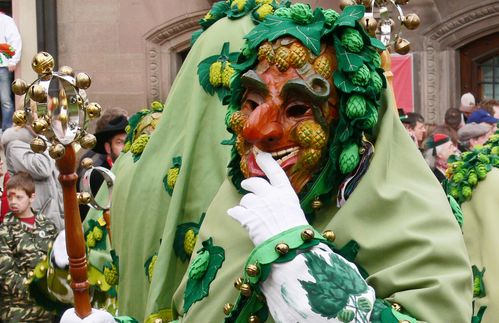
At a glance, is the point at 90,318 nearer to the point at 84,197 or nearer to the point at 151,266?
the point at 84,197

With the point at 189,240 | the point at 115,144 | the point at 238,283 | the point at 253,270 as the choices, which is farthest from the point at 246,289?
the point at 115,144

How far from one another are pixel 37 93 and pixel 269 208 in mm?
800

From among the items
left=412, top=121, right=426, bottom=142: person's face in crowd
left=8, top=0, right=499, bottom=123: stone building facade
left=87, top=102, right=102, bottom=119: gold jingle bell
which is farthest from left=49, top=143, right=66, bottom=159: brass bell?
left=8, top=0, right=499, bottom=123: stone building facade

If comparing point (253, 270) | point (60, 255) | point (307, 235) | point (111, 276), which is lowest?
point (111, 276)

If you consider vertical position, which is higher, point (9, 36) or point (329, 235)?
point (329, 235)

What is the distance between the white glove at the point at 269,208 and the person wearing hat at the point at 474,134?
6.09m

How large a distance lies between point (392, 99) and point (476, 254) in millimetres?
1706

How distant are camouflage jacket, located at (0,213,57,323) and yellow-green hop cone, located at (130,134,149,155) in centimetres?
237

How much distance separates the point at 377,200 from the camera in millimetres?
4430

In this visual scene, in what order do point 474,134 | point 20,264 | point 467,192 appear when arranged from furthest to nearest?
point 474,134, point 20,264, point 467,192

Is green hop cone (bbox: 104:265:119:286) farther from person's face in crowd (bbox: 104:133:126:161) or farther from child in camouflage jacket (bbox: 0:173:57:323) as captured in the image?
person's face in crowd (bbox: 104:133:126:161)

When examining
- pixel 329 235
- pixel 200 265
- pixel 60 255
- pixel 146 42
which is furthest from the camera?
pixel 146 42

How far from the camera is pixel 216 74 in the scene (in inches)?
225

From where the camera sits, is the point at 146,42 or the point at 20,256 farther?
the point at 146,42
